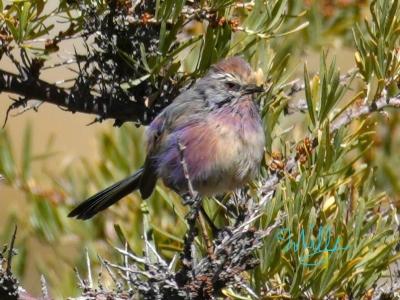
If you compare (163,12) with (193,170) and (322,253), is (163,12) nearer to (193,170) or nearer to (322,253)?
(322,253)

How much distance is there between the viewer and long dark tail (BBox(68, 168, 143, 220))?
2570 mm

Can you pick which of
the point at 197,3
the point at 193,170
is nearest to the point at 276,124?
the point at 197,3

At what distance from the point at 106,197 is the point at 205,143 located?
14.8 inches

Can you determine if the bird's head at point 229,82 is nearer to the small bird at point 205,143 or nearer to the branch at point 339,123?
the small bird at point 205,143

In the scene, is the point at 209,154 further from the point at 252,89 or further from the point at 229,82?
the point at 252,89

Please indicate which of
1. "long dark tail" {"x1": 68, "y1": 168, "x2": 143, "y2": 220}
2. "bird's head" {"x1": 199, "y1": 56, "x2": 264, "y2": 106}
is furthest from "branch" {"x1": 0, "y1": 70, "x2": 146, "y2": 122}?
"long dark tail" {"x1": 68, "y1": 168, "x2": 143, "y2": 220}

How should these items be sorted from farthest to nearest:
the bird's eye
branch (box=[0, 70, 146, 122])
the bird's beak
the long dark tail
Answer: the bird's eye → the long dark tail → the bird's beak → branch (box=[0, 70, 146, 122])

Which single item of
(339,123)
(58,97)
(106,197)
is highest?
(58,97)

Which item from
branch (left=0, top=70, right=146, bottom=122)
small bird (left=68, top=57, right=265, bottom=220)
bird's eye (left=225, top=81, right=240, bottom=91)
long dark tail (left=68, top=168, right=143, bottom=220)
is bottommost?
long dark tail (left=68, top=168, right=143, bottom=220)

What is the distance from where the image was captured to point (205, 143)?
282 cm

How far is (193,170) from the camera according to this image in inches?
109

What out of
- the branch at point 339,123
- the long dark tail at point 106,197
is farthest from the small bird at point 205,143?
the branch at point 339,123

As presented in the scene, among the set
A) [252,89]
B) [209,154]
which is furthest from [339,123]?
[209,154]

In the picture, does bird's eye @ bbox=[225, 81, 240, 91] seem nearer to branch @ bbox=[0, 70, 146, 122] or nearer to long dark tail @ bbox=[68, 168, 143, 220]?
long dark tail @ bbox=[68, 168, 143, 220]
